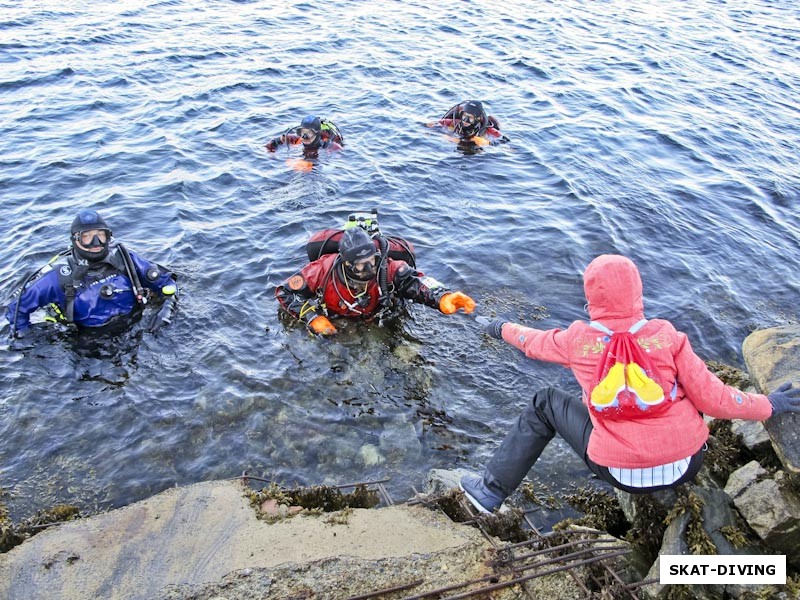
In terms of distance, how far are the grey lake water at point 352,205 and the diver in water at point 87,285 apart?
29 cm

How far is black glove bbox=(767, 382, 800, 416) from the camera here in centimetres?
404

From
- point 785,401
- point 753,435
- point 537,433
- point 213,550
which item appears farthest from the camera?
point 753,435

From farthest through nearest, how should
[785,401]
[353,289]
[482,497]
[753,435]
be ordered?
[353,289]
[753,435]
[482,497]
[785,401]

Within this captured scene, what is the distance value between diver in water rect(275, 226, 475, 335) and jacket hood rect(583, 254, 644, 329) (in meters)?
3.11

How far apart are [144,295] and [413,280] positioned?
3.20 meters

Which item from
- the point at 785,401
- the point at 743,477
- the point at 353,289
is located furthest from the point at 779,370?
the point at 353,289

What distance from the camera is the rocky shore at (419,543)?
12.9 feet

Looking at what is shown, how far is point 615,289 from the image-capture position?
147 inches

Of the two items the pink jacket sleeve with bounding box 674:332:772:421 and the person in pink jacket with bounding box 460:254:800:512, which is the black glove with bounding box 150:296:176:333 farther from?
the pink jacket sleeve with bounding box 674:332:772:421

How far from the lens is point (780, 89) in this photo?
15.9 metres

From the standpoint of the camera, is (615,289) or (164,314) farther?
(164,314)

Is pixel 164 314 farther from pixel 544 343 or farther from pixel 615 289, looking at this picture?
pixel 615 289

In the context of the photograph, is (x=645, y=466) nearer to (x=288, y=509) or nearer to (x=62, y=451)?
(x=288, y=509)

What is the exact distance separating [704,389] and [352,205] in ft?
24.2
